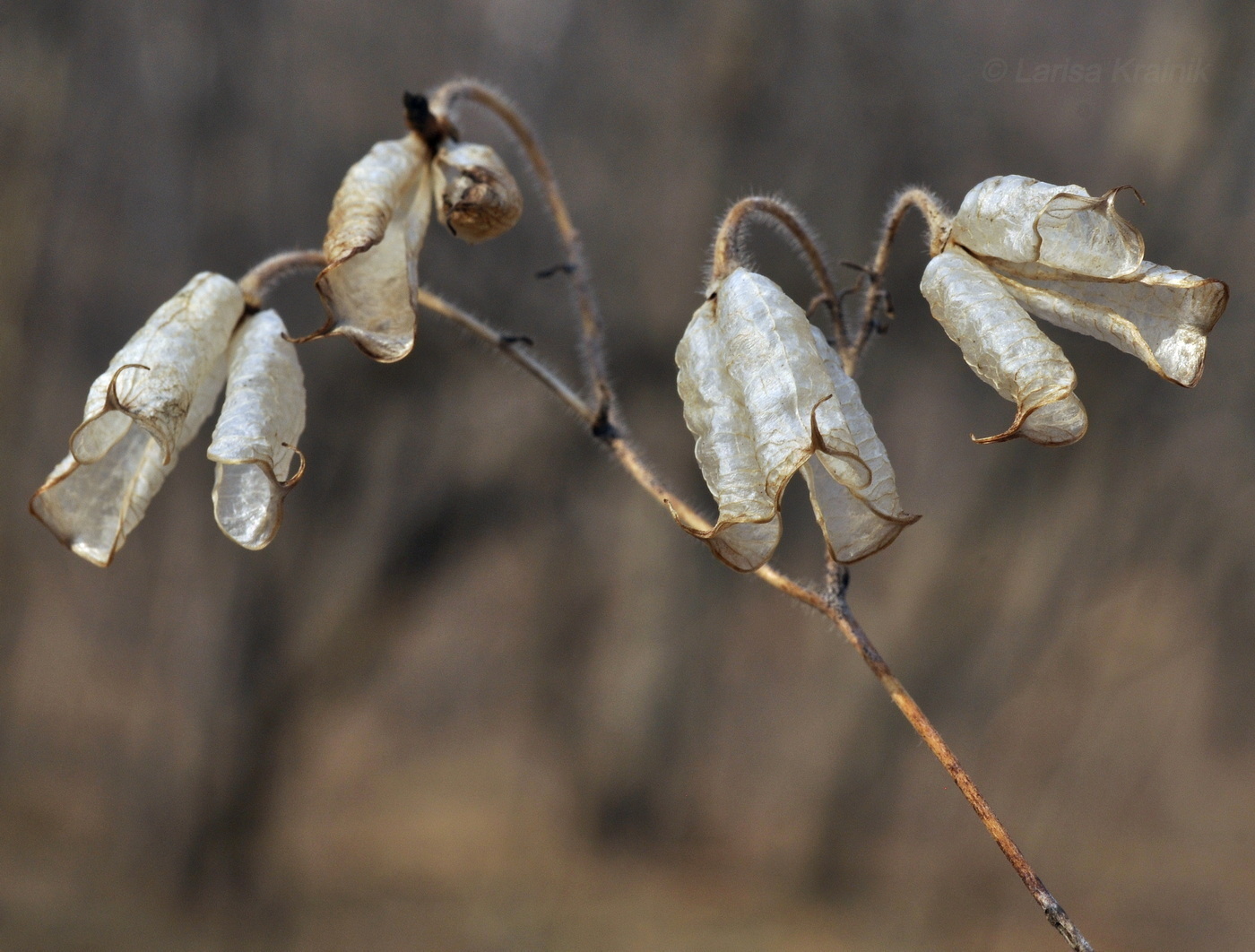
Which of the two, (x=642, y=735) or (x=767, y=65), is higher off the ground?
(x=767, y=65)

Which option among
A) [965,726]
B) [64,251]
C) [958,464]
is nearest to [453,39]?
[64,251]

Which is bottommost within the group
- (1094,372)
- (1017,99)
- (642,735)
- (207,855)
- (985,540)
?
(207,855)

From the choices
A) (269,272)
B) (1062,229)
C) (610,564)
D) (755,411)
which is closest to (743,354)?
(755,411)

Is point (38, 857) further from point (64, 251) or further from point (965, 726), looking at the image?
point (965, 726)

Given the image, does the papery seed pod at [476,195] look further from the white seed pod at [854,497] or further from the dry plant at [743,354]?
the white seed pod at [854,497]

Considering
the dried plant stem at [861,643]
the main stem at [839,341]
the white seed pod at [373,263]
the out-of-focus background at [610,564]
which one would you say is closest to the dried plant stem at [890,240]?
the main stem at [839,341]

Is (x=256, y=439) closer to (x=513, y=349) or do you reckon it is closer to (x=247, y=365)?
(x=247, y=365)
